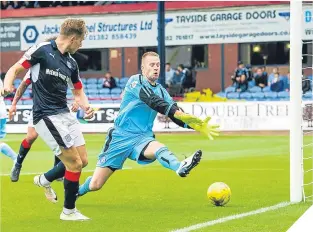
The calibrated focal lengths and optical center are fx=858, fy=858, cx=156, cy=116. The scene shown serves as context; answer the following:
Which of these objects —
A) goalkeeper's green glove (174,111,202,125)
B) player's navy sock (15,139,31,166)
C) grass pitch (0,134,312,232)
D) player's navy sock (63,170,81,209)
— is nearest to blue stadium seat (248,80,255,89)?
grass pitch (0,134,312,232)

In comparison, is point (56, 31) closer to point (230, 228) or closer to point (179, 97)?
point (179, 97)

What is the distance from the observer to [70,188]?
870 centimetres

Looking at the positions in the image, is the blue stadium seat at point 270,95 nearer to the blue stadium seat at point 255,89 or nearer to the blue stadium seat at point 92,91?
the blue stadium seat at point 255,89

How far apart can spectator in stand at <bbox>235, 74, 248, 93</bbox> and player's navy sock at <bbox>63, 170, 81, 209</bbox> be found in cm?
2079

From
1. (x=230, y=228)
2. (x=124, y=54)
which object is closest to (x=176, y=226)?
(x=230, y=228)

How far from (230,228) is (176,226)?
22.1 inches

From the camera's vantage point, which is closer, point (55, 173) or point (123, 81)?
point (55, 173)

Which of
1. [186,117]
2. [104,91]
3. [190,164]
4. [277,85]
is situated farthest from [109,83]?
[190,164]

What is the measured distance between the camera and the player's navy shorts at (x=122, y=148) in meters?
9.34

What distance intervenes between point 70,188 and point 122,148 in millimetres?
910

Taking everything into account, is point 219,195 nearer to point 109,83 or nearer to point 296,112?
point 296,112

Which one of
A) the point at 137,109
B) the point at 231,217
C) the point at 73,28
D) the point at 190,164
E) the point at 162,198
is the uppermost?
the point at 73,28

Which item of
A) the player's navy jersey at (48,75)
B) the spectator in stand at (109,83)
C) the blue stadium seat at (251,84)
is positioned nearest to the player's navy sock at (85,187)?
the player's navy jersey at (48,75)

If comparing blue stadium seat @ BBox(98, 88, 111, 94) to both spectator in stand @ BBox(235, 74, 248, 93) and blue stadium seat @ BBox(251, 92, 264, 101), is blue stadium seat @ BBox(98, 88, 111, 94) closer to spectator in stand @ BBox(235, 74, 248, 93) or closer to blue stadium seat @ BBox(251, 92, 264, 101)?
spectator in stand @ BBox(235, 74, 248, 93)
